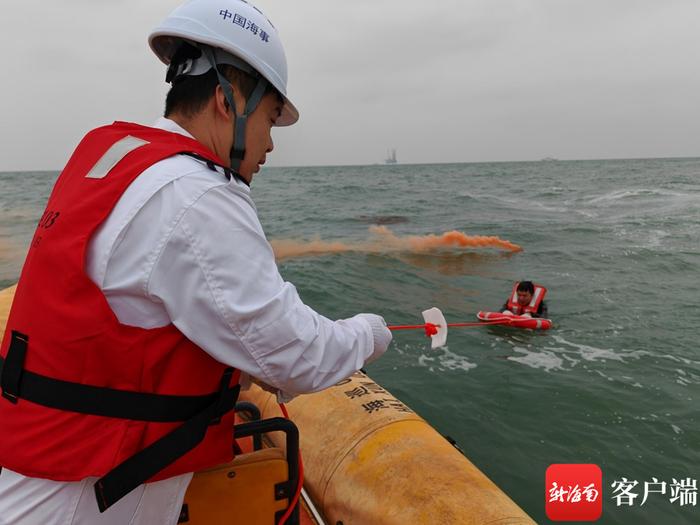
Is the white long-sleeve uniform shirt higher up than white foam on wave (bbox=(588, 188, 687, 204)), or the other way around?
white foam on wave (bbox=(588, 188, 687, 204))

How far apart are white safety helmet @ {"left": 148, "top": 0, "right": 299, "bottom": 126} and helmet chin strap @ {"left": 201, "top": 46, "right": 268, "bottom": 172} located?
28mm

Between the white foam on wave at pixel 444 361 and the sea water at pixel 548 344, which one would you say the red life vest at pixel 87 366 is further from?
the white foam on wave at pixel 444 361

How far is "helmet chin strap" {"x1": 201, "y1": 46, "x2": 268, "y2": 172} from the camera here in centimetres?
145

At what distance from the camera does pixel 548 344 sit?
28.1 ft

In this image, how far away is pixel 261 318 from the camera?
3.84ft

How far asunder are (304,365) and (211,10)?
116 cm

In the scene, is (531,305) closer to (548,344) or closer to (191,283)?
(548,344)

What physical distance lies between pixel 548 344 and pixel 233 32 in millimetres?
8448

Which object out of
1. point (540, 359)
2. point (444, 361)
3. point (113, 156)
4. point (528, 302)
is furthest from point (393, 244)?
point (113, 156)

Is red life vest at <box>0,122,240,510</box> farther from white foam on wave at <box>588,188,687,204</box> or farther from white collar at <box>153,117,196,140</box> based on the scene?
white foam on wave at <box>588,188,687,204</box>

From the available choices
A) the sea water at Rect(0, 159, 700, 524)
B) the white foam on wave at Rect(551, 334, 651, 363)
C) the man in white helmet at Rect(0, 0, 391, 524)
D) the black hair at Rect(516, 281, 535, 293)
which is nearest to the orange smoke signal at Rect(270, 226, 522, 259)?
the sea water at Rect(0, 159, 700, 524)

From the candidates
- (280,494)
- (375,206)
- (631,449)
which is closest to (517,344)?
(631,449)

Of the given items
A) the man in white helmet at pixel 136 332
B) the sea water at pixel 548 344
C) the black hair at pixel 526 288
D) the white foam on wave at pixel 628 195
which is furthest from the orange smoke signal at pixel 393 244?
the white foam on wave at pixel 628 195

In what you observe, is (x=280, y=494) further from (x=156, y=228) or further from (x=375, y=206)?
(x=375, y=206)
